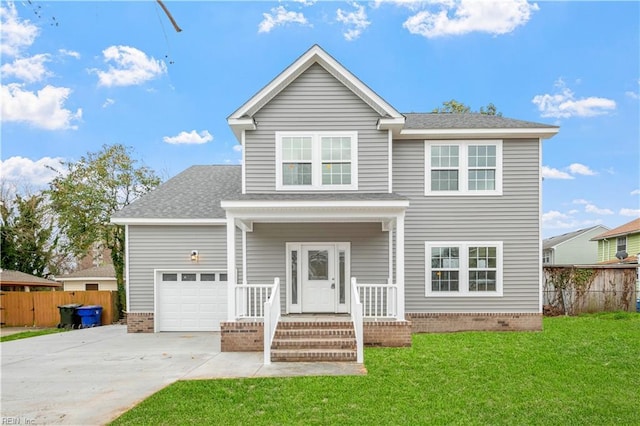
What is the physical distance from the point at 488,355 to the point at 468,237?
396 centimetres

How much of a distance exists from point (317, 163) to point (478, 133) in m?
4.45

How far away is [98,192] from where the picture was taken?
789 inches

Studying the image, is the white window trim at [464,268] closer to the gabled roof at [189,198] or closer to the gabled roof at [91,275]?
the gabled roof at [189,198]

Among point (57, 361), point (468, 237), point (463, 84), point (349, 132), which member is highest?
point (463, 84)

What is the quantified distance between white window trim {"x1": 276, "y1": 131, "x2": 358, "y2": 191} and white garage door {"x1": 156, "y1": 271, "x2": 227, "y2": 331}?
410 cm

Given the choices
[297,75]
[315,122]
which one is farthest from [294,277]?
[297,75]

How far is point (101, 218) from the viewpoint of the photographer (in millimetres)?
20047

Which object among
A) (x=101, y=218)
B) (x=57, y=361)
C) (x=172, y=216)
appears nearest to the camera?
(x=57, y=361)

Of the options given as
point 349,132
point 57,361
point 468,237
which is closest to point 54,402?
point 57,361

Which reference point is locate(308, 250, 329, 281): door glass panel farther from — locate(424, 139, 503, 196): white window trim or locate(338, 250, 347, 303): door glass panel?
locate(424, 139, 503, 196): white window trim

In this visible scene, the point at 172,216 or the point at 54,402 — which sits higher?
the point at 172,216

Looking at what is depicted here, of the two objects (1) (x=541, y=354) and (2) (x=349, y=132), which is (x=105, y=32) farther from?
(1) (x=541, y=354)

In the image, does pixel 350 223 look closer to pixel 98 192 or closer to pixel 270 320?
pixel 270 320

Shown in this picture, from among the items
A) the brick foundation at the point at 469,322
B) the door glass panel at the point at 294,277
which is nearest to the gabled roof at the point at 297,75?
the door glass panel at the point at 294,277
